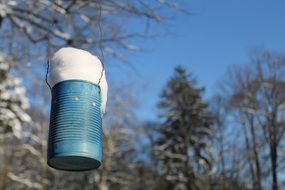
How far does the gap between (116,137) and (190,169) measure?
3.76 metres

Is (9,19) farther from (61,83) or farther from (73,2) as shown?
(61,83)

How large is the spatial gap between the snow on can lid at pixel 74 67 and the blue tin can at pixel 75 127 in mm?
35

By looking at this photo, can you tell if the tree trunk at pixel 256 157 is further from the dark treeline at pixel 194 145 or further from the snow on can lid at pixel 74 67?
the snow on can lid at pixel 74 67

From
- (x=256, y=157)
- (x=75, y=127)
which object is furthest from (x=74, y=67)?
(x=256, y=157)

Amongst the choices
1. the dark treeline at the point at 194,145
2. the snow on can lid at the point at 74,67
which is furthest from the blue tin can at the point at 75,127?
the dark treeline at the point at 194,145

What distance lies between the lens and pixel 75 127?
259cm

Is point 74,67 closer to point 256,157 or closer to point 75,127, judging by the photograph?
point 75,127

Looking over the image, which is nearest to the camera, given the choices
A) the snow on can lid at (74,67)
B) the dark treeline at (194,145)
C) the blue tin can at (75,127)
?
the blue tin can at (75,127)

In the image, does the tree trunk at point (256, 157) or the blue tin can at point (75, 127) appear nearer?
the blue tin can at point (75, 127)

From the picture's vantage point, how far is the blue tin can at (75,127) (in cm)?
255

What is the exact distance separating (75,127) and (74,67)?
0.37 meters

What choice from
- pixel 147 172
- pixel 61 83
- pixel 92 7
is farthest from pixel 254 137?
pixel 61 83

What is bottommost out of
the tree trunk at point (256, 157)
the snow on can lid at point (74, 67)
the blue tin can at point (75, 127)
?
the blue tin can at point (75, 127)

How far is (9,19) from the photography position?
8352 mm
